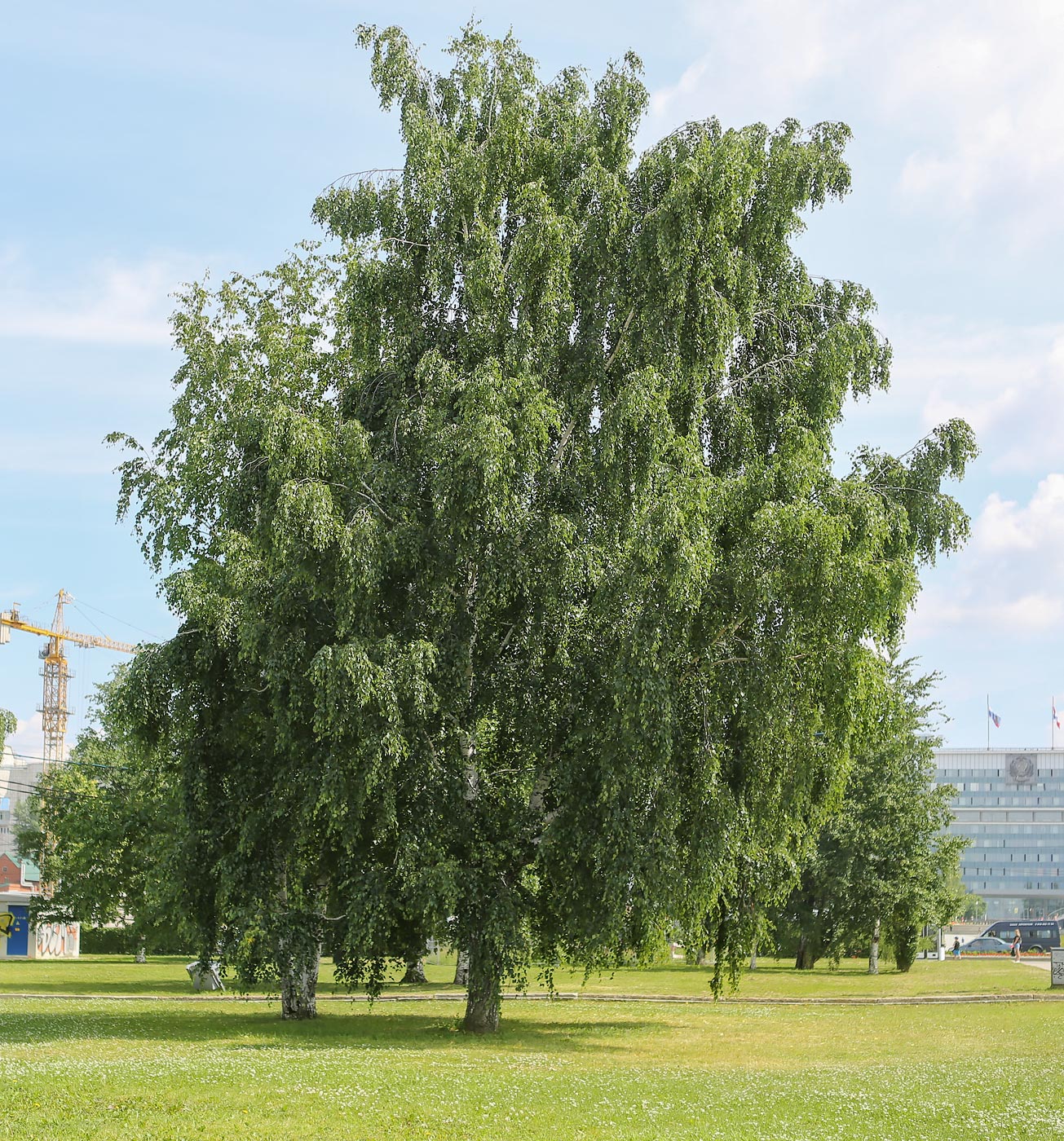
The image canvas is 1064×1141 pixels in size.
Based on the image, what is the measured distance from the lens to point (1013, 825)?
19288cm

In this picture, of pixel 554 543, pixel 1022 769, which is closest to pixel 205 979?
pixel 554 543

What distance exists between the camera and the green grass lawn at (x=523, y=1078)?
14789 mm

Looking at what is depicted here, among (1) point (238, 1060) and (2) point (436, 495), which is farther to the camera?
(2) point (436, 495)

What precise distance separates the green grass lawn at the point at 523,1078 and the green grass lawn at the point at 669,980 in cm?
805

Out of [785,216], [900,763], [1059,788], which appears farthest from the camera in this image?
[1059,788]

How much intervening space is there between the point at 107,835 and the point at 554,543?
31800 mm

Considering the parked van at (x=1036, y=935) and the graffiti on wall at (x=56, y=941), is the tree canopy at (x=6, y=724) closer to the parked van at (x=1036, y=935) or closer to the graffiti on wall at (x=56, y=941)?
the graffiti on wall at (x=56, y=941)

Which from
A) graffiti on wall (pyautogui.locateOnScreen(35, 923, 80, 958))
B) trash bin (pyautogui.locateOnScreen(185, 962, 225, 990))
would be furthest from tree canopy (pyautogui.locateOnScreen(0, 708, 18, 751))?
trash bin (pyautogui.locateOnScreen(185, 962, 225, 990))

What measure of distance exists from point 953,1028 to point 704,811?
9663 millimetres

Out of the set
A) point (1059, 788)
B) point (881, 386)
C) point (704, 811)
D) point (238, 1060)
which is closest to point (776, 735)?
point (704, 811)

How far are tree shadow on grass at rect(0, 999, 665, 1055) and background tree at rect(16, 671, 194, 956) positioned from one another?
689 cm

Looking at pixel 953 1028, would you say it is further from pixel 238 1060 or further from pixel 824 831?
pixel 824 831

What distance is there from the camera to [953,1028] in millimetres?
28609

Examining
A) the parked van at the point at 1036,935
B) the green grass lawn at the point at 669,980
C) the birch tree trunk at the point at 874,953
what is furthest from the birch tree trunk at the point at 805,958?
the parked van at the point at 1036,935
